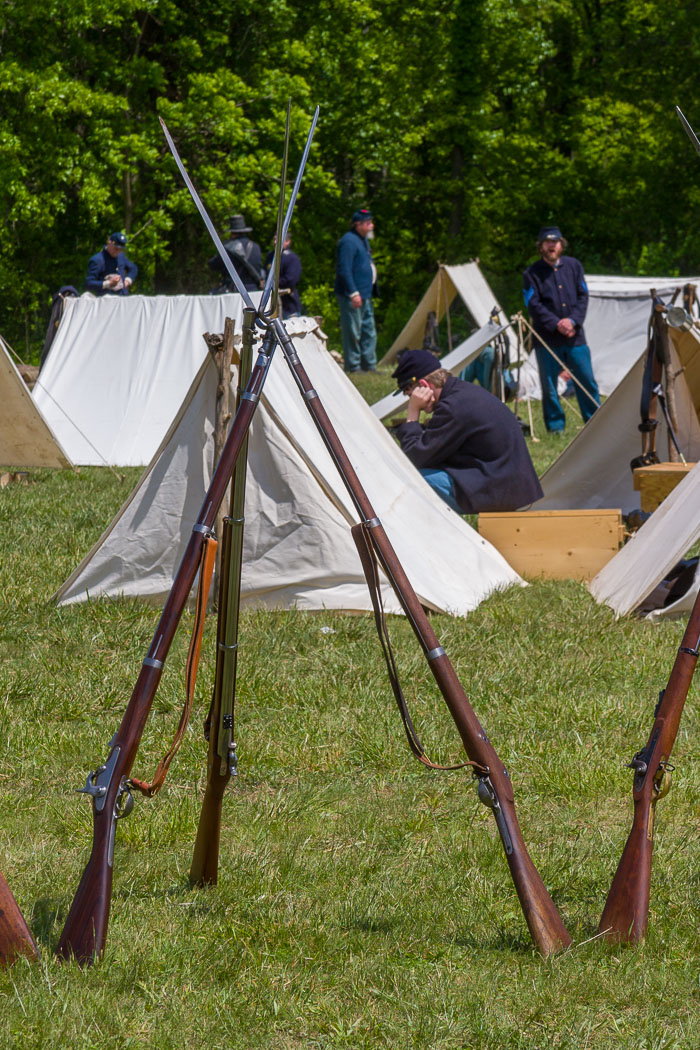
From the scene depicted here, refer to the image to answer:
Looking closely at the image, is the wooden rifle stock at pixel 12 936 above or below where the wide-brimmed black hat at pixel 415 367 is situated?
below

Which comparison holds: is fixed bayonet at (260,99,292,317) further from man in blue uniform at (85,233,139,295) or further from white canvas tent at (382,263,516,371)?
white canvas tent at (382,263,516,371)

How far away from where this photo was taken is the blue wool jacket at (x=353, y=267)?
1580cm

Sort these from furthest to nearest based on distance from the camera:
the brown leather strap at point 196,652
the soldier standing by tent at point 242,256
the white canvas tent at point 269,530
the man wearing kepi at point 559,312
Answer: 1. the soldier standing by tent at point 242,256
2. the man wearing kepi at point 559,312
3. the white canvas tent at point 269,530
4. the brown leather strap at point 196,652

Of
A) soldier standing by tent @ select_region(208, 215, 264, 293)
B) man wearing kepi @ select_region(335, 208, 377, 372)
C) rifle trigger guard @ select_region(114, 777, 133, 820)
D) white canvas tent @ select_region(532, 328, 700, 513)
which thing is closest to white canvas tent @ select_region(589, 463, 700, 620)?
white canvas tent @ select_region(532, 328, 700, 513)

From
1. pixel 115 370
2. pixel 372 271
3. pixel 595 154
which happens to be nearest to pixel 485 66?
pixel 595 154

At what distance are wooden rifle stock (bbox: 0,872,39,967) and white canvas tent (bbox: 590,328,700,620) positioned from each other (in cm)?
371

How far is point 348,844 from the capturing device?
3533 millimetres

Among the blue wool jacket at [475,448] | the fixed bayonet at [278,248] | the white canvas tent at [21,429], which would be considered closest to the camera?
the fixed bayonet at [278,248]

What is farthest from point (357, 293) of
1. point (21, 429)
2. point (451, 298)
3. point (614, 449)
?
point (614, 449)

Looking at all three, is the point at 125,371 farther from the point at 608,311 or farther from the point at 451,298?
the point at 608,311

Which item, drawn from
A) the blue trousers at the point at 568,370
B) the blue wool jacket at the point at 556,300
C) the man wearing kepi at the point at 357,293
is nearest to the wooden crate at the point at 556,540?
the blue trousers at the point at 568,370

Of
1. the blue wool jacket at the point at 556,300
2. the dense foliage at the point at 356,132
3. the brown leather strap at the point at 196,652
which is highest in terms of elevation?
the dense foliage at the point at 356,132

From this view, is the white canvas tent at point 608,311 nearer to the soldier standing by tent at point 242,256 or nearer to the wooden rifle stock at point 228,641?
the soldier standing by tent at point 242,256

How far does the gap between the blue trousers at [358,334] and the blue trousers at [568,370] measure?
440cm
